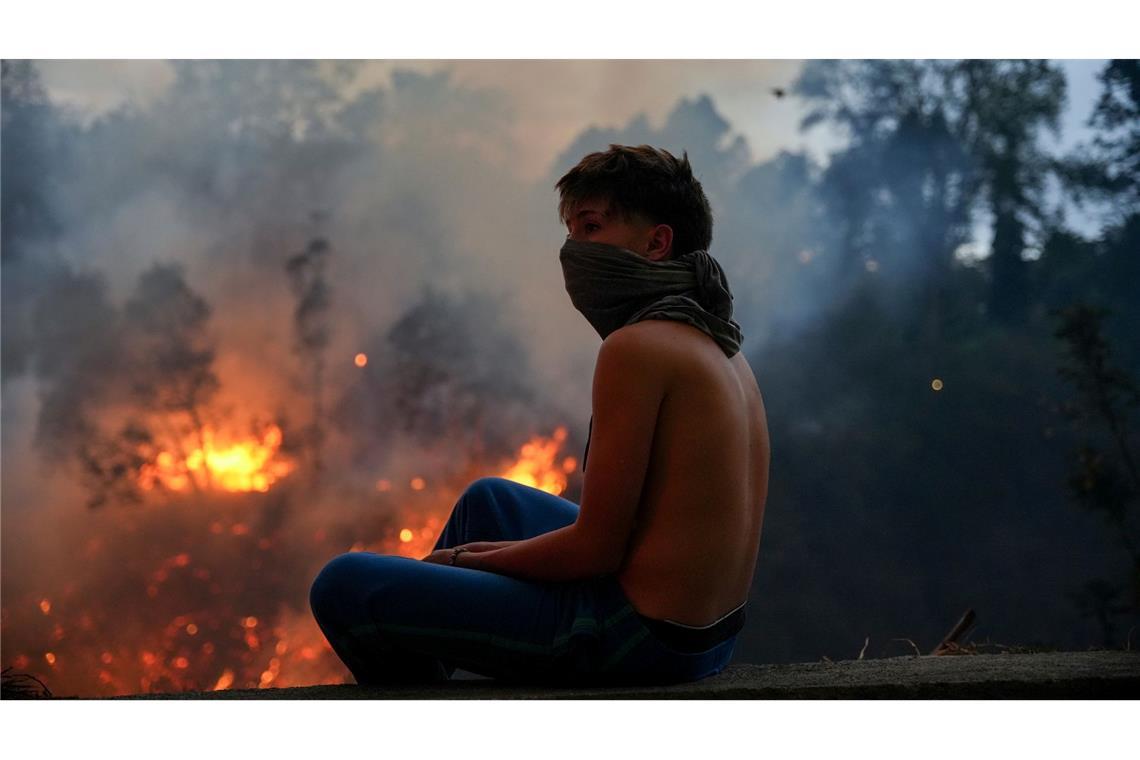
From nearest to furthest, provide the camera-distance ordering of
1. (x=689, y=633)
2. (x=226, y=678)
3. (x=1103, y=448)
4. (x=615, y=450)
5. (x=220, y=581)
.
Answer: (x=615, y=450) < (x=689, y=633) < (x=1103, y=448) < (x=220, y=581) < (x=226, y=678)

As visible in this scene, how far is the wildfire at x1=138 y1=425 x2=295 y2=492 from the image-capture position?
12.2m

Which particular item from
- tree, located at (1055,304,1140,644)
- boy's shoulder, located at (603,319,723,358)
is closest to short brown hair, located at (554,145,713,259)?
boy's shoulder, located at (603,319,723,358)

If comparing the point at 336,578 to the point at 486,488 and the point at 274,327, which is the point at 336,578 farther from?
the point at 274,327

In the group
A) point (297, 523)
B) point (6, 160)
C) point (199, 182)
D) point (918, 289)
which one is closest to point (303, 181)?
point (199, 182)

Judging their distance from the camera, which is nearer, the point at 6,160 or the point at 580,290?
the point at 580,290

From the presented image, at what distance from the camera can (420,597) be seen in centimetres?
199

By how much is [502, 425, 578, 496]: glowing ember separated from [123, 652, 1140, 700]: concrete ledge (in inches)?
398

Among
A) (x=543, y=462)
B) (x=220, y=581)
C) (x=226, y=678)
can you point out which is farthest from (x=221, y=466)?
(x=543, y=462)

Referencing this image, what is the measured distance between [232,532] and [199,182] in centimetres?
428

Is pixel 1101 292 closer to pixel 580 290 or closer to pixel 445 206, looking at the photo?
pixel 445 206

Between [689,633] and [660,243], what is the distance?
2.61ft

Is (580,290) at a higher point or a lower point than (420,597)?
higher

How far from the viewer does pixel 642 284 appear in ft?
6.94

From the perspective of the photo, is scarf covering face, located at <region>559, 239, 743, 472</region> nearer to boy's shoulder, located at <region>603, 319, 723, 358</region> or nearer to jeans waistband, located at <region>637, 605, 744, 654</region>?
boy's shoulder, located at <region>603, 319, 723, 358</region>
